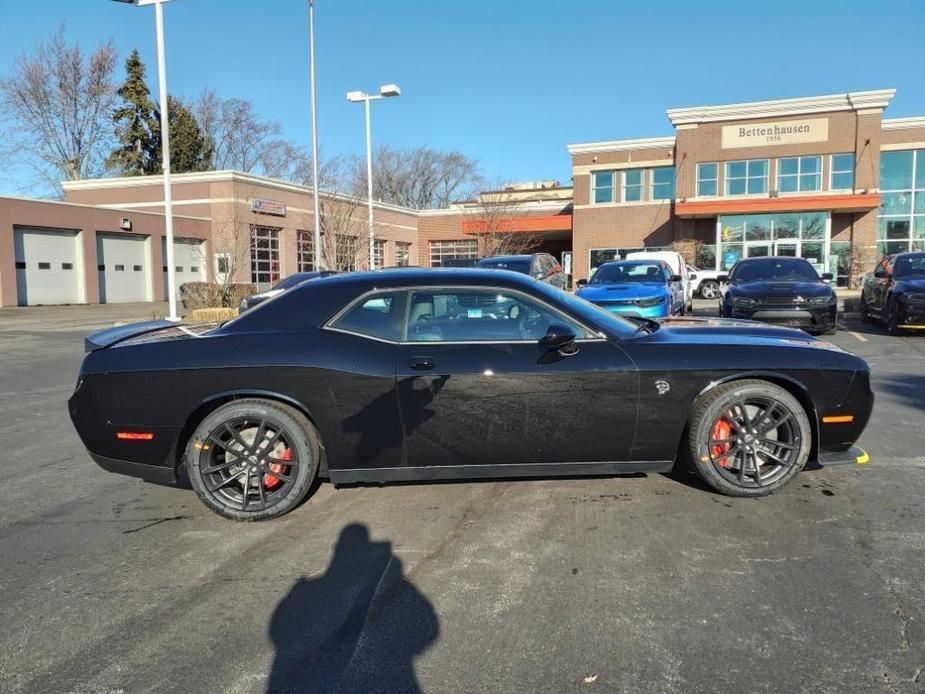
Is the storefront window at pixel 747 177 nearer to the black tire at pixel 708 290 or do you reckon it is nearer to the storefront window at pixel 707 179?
the storefront window at pixel 707 179

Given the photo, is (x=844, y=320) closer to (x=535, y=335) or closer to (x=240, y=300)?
(x=535, y=335)

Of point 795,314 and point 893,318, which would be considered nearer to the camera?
point 795,314

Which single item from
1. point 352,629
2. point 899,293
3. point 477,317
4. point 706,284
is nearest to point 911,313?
point 899,293

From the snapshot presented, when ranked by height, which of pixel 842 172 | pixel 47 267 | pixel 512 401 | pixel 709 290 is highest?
pixel 842 172

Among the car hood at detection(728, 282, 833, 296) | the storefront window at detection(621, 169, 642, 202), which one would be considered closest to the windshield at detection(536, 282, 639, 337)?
the car hood at detection(728, 282, 833, 296)

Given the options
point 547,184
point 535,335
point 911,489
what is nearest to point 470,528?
point 535,335

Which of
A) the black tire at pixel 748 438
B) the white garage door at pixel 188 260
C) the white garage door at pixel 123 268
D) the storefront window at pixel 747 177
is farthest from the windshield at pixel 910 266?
the white garage door at pixel 123 268

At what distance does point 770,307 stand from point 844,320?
6245 millimetres

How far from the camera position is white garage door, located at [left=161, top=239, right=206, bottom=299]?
106 feet

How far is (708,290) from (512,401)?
2459cm

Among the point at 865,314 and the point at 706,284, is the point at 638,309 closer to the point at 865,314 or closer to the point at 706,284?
the point at 865,314

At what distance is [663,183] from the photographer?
1495 inches

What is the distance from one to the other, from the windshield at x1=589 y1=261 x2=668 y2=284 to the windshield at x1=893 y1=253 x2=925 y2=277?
15.0 ft

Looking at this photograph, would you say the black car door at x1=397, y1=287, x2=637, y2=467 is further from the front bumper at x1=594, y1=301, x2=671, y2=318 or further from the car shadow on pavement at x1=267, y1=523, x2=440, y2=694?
the front bumper at x1=594, y1=301, x2=671, y2=318
